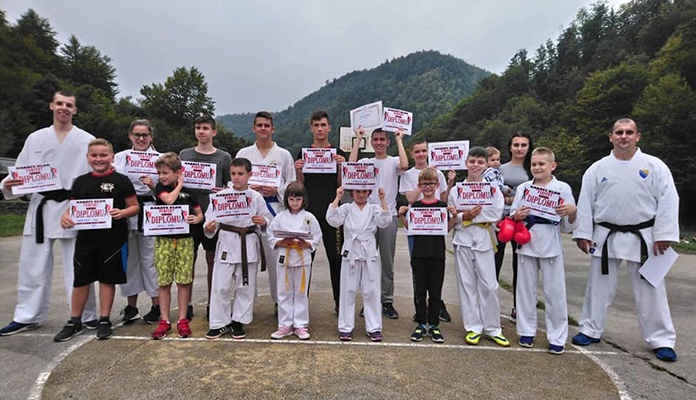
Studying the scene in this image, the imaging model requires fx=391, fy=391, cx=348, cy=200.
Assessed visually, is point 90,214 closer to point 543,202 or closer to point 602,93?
point 543,202

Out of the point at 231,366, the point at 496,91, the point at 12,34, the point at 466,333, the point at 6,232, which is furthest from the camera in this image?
the point at 496,91

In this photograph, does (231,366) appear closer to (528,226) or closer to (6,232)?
(528,226)

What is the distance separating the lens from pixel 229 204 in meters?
4.36

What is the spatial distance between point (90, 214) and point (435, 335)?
3996 millimetres

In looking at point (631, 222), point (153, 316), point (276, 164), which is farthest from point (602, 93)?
point (153, 316)

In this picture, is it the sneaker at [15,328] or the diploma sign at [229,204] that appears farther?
the sneaker at [15,328]

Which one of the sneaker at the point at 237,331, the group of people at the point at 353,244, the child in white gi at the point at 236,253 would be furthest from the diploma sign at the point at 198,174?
the sneaker at the point at 237,331

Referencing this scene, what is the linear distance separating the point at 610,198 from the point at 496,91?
9808 cm

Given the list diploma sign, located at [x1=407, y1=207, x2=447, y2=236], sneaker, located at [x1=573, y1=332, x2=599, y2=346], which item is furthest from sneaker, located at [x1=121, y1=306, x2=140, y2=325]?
sneaker, located at [x1=573, y1=332, x2=599, y2=346]

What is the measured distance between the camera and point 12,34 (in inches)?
1890

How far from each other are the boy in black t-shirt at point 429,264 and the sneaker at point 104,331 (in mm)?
3407

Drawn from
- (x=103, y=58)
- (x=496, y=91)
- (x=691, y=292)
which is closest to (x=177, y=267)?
(x=691, y=292)

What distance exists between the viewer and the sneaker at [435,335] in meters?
4.37

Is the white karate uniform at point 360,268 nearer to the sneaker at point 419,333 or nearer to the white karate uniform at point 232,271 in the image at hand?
the sneaker at point 419,333
